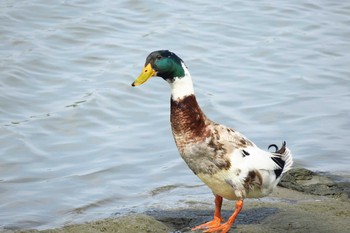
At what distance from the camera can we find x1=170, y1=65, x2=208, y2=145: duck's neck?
20.1 ft

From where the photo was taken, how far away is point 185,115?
6.14 m

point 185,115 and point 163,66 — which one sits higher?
point 163,66

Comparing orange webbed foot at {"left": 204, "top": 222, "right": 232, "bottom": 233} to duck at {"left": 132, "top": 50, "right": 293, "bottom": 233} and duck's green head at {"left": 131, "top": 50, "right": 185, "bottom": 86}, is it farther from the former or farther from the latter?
duck's green head at {"left": 131, "top": 50, "right": 185, "bottom": 86}

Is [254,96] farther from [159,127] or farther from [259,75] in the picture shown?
[159,127]

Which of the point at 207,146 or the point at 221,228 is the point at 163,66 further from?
the point at 221,228

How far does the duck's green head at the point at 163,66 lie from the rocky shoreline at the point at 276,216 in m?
1.22

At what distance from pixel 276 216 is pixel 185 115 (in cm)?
124

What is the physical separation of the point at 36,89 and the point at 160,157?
2771 mm

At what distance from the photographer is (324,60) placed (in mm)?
13062

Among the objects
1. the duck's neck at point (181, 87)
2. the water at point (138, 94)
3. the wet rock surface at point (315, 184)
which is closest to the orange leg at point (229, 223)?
the duck's neck at point (181, 87)

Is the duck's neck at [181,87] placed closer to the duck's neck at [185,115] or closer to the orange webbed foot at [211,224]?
the duck's neck at [185,115]

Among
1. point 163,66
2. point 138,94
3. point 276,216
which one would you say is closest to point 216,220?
point 276,216

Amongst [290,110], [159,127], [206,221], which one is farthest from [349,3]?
[206,221]

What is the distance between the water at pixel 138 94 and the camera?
27.9 feet
